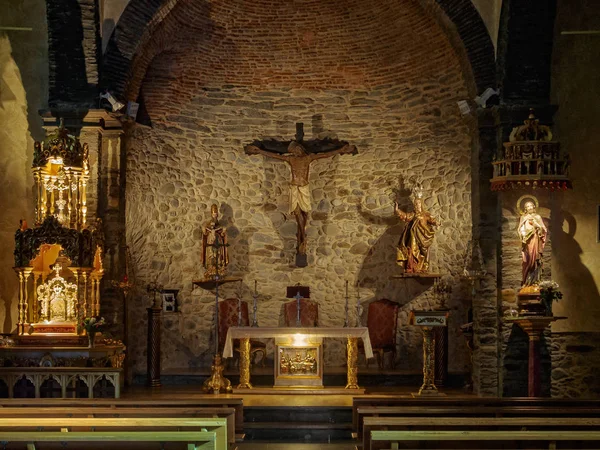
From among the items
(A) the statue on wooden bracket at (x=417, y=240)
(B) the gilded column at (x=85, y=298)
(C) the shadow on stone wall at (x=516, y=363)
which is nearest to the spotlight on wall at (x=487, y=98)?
(A) the statue on wooden bracket at (x=417, y=240)

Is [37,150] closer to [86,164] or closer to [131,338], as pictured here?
[86,164]

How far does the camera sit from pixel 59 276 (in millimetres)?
11445

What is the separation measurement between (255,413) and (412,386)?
3.02m

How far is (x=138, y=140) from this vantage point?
46.7 ft

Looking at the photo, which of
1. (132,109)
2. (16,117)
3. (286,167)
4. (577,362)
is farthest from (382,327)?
(16,117)

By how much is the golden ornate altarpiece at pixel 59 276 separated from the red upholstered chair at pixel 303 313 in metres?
3.58

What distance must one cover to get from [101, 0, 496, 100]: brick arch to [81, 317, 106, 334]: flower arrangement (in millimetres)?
3293

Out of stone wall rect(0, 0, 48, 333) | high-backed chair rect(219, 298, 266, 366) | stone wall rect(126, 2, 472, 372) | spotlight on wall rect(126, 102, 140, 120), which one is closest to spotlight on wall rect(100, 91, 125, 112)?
spotlight on wall rect(126, 102, 140, 120)

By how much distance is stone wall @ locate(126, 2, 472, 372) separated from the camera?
14.0m

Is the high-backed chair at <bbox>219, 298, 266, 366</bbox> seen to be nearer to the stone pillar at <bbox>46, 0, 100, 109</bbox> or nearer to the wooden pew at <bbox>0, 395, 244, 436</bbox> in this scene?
the stone pillar at <bbox>46, 0, 100, 109</bbox>

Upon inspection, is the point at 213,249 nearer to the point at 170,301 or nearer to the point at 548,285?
the point at 170,301

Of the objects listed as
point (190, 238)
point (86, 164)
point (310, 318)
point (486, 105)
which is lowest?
point (310, 318)

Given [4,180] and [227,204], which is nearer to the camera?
[4,180]

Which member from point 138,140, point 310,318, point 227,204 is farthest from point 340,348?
point 138,140
